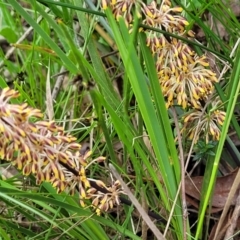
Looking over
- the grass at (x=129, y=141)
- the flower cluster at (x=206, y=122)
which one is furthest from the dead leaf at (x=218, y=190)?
the flower cluster at (x=206, y=122)

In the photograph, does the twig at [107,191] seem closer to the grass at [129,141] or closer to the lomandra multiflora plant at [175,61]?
the grass at [129,141]

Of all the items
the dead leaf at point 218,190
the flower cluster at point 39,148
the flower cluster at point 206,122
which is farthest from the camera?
the dead leaf at point 218,190

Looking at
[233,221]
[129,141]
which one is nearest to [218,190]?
[233,221]

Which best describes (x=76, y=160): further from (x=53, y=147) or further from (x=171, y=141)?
(x=171, y=141)

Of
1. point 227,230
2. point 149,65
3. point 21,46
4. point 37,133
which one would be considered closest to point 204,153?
point 227,230

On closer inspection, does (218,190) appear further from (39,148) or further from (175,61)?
(39,148)

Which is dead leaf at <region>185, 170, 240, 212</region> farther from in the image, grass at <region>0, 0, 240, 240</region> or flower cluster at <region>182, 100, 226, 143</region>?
flower cluster at <region>182, 100, 226, 143</region>

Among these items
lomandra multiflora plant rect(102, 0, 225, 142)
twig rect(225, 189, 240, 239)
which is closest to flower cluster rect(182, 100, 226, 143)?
lomandra multiflora plant rect(102, 0, 225, 142)
